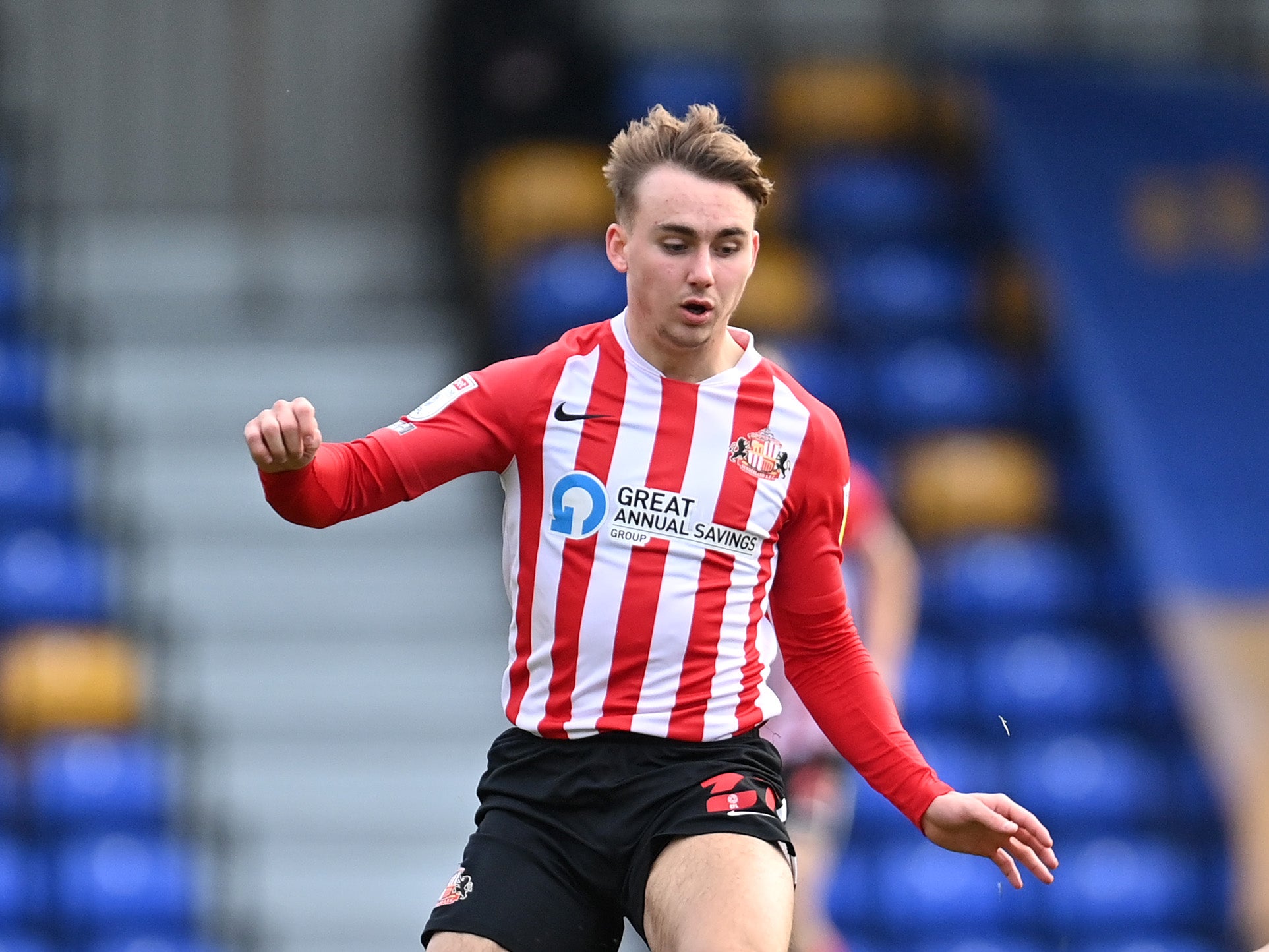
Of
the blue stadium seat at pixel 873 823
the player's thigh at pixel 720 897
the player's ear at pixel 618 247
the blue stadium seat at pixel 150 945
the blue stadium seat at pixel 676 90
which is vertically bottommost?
the blue stadium seat at pixel 150 945

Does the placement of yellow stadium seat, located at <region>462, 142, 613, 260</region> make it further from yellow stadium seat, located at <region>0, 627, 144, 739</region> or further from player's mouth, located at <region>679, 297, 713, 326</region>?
player's mouth, located at <region>679, 297, 713, 326</region>

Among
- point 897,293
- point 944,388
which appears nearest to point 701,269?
point 944,388

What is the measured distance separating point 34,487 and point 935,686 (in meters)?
4.04

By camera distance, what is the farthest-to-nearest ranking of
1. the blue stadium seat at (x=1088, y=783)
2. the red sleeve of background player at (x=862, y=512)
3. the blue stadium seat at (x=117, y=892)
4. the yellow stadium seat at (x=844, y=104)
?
the yellow stadium seat at (x=844, y=104) < the blue stadium seat at (x=1088, y=783) < the blue stadium seat at (x=117, y=892) < the red sleeve of background player at (x=862, y=512)

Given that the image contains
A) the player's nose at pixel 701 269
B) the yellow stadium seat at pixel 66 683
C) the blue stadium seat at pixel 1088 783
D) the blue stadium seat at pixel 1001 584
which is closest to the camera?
the player's nose at pixel 701 269

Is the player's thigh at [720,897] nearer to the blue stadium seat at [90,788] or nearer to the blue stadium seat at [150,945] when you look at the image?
the blue stadium seat at [150,945]

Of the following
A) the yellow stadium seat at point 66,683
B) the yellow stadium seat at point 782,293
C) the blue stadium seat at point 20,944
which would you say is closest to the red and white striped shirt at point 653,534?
the blue stadium seat at point 20,944

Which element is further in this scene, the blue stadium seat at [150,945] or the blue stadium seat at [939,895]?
the blue stadium seat at [939,895]

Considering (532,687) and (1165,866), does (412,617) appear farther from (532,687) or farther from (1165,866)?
(532,687)

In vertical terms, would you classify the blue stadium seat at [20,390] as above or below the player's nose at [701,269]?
above

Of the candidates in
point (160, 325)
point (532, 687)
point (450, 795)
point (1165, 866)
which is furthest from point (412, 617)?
point (532, 687)

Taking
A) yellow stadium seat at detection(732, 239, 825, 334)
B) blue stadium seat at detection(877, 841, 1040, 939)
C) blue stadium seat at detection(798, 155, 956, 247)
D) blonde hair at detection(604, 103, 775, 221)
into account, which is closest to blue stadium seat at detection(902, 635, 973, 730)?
blue stadium seat at detection(877, 841, 1040, 939)

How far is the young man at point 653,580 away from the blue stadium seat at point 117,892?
4.34 m

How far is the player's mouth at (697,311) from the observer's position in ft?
11.2
